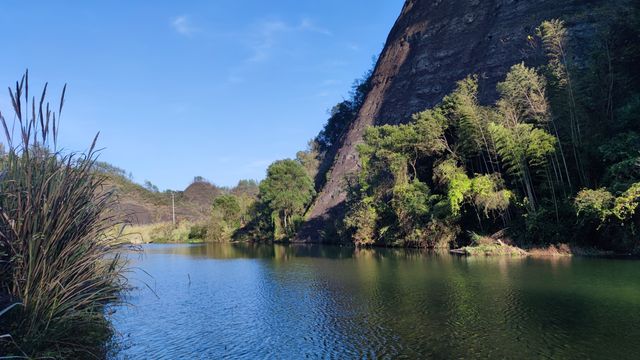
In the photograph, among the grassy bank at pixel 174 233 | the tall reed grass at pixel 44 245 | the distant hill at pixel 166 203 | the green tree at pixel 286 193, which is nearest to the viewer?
the tall reed grass at pixel 44 245

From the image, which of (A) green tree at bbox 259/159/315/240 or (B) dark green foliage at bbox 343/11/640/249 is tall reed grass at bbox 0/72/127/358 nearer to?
(B) dark green foliage at bbox 343/11/640/249

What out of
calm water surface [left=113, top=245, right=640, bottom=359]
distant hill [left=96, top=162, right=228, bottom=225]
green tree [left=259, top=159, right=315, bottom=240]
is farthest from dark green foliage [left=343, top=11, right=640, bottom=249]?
distant hill [left=96, top=162, right=228, bottom=225]

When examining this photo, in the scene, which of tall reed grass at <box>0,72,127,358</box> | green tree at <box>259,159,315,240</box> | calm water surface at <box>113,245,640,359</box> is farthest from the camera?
green tree at <box>259,159,315,240</box>

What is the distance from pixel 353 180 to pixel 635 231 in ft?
98.3

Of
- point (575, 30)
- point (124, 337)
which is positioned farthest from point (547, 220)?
point (124, 337)

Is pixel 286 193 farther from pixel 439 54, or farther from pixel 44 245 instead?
pixel 44 245

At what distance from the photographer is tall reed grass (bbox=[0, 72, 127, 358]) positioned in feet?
23.1

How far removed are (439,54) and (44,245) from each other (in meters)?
55.9

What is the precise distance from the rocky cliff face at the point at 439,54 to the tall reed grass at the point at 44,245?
1576 inches

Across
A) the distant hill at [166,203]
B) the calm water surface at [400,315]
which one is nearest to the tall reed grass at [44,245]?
the calm water surface at [400,315]

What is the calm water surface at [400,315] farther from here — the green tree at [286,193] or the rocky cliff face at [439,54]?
the green tree at [286,193]

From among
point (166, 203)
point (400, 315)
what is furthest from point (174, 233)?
point (400, 315)

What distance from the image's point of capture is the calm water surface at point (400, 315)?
9820mm

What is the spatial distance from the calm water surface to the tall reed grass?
9.57 feet
